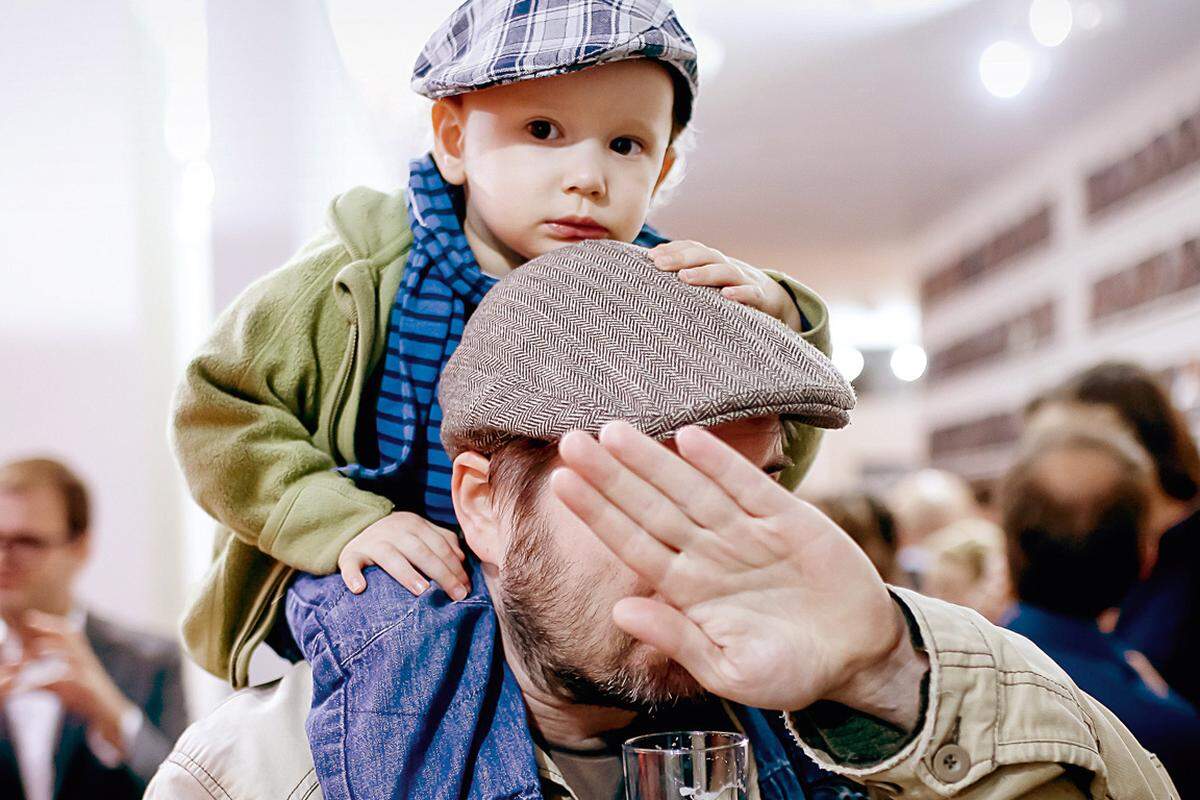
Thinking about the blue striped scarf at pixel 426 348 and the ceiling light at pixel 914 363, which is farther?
the ceiling light at pixel 914 363

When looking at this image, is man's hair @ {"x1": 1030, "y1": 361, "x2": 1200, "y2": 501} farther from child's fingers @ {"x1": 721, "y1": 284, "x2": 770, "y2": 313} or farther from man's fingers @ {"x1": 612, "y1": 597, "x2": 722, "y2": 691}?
man's fingers @ {"x1": 612, "y1": 597, "x2": 722, "y2": 691}

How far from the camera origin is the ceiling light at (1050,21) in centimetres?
506

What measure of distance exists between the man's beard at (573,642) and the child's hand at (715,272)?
32 cm

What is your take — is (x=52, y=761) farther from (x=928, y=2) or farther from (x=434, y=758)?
(x=928, y=2)

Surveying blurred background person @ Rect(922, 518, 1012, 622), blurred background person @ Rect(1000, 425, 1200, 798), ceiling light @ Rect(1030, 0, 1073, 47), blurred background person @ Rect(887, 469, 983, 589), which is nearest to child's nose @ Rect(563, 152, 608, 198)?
blurred background person @ Rect(1000, 425, 1200, 798)

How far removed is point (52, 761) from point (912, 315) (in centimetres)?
1090

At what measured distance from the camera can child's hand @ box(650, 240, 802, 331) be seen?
1301 millimetres

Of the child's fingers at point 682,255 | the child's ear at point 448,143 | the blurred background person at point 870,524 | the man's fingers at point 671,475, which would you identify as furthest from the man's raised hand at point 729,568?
the blurred background person at point 870,524

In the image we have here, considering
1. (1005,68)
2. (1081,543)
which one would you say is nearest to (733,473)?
(1081,543)

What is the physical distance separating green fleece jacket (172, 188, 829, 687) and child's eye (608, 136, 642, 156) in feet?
0.87

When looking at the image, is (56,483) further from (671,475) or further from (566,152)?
(671,475)

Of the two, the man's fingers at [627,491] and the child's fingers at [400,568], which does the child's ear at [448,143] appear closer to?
the child's fingers at [400,568]

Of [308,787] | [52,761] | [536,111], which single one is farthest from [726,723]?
[52,761]

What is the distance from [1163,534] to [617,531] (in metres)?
2.23
